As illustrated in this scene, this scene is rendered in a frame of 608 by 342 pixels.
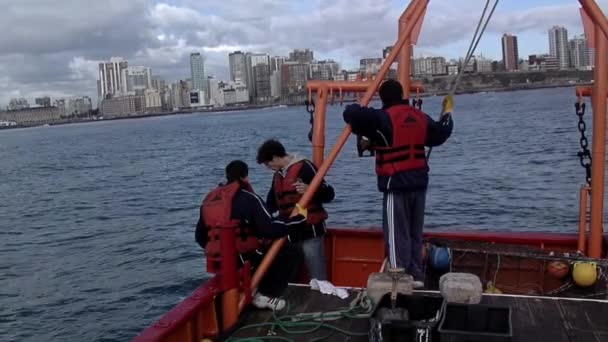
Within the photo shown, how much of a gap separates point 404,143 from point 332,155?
956 mm

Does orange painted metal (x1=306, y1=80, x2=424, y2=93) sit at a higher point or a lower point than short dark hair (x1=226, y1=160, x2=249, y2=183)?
higher

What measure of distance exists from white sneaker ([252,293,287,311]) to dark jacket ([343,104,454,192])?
134cm

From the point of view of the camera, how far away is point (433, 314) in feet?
17.8

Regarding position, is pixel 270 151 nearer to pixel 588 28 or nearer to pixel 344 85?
pixel 344 85

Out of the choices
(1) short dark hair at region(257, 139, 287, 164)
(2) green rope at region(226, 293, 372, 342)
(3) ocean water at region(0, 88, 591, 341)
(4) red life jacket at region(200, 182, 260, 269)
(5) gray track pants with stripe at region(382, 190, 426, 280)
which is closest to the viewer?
(2) green rope at region(226, 293, 372, 342)

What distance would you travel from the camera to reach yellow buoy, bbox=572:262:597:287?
673 centimetres

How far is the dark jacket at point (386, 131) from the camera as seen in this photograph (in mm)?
5953

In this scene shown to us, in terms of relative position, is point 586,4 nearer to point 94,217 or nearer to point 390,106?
point 390,106

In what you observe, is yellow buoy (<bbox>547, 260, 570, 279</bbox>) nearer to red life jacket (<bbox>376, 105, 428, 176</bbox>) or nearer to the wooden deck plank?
red life jacket (<bbox>376, 105, 428, 176</bbox>)

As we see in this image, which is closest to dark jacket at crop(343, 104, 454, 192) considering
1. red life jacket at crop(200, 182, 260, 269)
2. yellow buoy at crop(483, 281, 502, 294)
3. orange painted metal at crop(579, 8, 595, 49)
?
red life jacket at crop(200, 182, 260, 269)

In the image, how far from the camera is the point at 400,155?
6.16m

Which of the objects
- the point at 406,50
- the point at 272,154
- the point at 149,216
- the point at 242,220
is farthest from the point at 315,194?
the point at 149,216

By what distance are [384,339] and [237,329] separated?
4.75ft

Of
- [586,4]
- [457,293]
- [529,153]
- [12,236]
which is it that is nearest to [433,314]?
[457,293]
